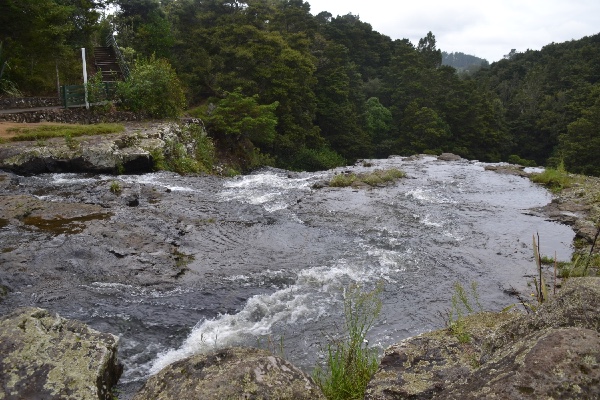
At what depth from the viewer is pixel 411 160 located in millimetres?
28734

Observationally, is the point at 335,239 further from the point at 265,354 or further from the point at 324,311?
the point at 265,354

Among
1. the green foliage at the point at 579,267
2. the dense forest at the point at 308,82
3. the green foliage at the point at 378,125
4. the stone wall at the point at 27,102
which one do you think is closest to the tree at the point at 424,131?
the dense forest at the point at 308,82

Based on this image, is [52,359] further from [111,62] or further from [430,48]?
[430,48]

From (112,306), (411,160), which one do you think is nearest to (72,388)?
(112,306)

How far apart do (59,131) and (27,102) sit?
15.9ft

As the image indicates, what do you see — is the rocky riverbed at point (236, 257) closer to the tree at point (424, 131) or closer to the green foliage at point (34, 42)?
the green foliage at point (34, 42)

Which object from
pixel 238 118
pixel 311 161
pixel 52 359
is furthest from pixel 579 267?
pixel 311 161

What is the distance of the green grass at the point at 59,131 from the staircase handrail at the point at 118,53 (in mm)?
7237

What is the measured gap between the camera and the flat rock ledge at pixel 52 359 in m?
3.15

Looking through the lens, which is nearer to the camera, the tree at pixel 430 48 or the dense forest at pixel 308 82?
the dense forest at pixel 308 82

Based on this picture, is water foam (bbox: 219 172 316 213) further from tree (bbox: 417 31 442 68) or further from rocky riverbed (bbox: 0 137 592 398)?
tree (bbox: 417 31 442 68)

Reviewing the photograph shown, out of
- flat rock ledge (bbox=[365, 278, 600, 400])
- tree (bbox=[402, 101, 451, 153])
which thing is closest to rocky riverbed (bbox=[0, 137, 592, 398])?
flat rock ledge (bbox=[365, 278, 600, 400])

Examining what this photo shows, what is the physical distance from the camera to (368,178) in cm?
1767

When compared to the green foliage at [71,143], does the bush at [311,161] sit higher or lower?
lower
